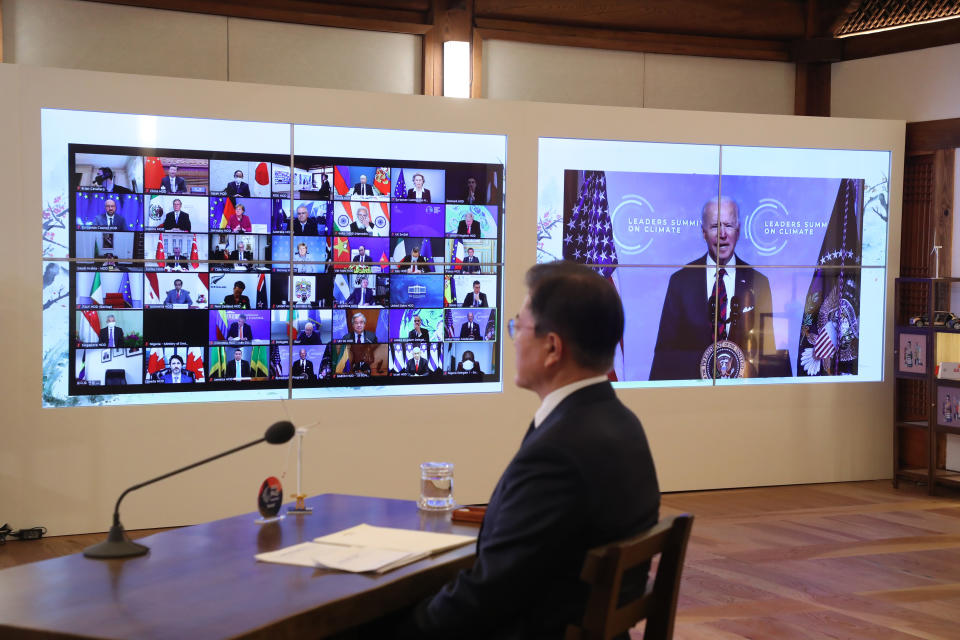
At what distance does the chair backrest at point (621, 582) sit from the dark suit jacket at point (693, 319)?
4976 millimetres

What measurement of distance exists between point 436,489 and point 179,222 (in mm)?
3584

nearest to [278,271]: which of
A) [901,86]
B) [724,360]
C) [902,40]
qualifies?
[724,360]

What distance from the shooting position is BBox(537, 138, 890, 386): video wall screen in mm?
7039

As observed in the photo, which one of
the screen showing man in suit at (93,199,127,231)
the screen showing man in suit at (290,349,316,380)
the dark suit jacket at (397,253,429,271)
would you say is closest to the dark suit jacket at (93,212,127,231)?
the screen showing man in suit at (93,199,127,231)

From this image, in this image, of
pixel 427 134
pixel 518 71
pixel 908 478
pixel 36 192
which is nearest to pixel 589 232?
pixel 427 134

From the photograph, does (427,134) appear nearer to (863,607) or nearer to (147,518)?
(147,518)

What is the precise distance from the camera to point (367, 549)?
100 inches

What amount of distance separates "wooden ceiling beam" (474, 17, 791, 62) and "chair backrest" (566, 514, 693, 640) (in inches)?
254

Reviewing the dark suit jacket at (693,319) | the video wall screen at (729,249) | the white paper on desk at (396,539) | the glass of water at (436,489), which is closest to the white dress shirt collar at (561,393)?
the white paper on desk at (396,539)

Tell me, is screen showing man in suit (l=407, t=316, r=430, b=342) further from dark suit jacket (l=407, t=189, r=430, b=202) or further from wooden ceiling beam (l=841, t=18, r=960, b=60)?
wooden ceiling beam (l=841, t=18, r=960, b=60)

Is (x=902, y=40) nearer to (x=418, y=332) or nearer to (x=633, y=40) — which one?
(x=633, y=40)

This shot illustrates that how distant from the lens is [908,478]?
7.51 meters

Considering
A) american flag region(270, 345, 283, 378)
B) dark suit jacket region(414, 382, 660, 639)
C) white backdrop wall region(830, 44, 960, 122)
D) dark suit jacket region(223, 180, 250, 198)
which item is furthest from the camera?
white backdrop wall region(830, 44, 960, 122)

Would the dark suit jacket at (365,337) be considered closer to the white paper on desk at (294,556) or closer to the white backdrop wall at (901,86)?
the white paper on desk at (294,556)
